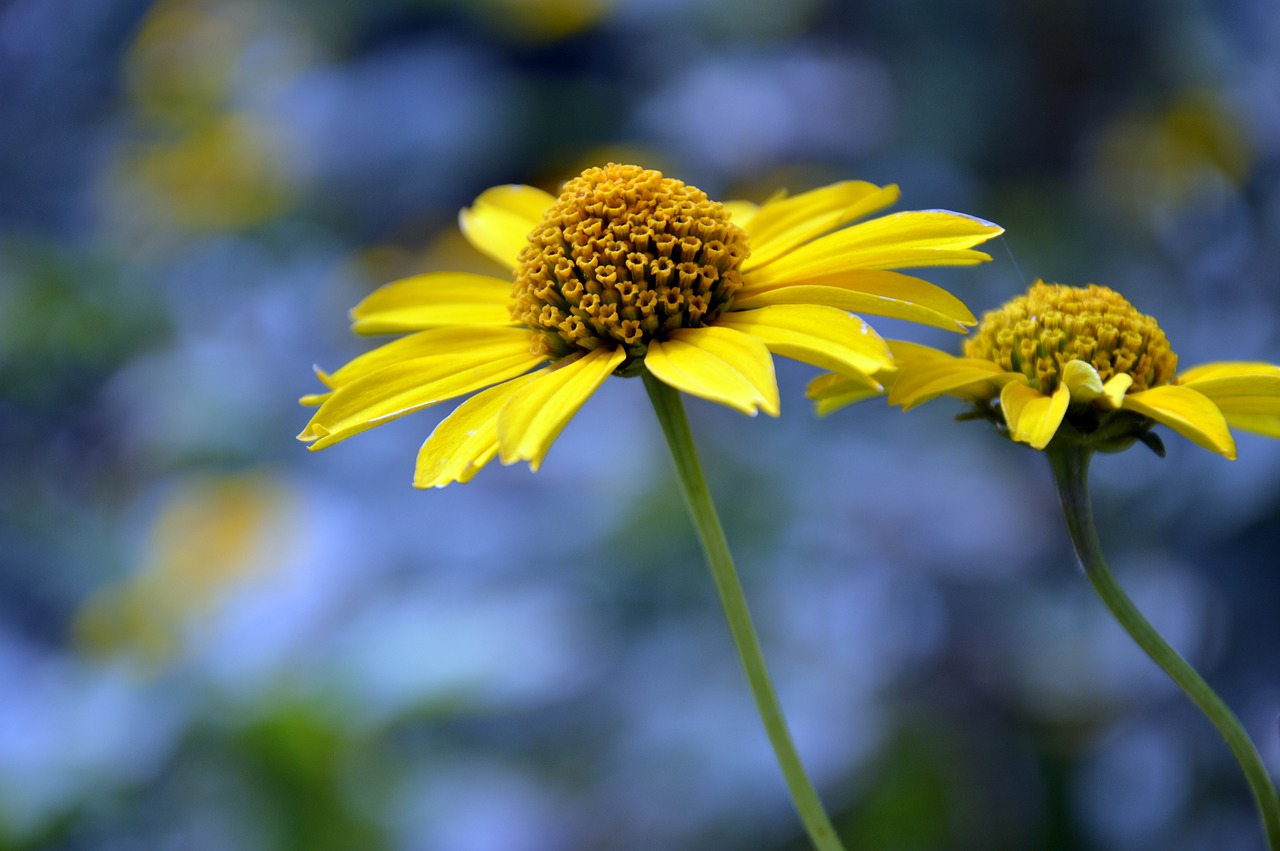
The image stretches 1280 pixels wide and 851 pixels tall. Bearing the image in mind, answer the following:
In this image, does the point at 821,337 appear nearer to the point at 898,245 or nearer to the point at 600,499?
the point at 898,245

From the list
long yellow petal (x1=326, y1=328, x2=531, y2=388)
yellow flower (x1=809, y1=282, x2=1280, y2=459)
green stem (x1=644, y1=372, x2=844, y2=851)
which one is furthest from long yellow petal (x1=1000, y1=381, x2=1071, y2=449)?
long yellow petal (x1=326, y1=328, x2=531, y2=388)

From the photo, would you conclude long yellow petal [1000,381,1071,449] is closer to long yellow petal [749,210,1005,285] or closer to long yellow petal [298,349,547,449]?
long yellow petal [749,210,1005,285]

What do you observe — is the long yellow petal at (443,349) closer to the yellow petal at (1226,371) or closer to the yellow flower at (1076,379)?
the yellow flower at (1076,379)

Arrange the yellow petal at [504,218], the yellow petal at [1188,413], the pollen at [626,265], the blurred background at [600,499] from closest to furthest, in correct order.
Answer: the yellow petal at [1188,413]
the pollen at [626,265]
the yellow petal at [504,218]
the blurred background at [600,499]

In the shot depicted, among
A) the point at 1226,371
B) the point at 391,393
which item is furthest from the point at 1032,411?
the point at 391,393

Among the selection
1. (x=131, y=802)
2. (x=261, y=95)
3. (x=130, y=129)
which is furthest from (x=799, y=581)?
(x=130, y=129)

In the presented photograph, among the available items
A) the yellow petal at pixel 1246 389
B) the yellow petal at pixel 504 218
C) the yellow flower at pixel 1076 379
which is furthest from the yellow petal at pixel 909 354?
the yellow petal at pixel 504 218

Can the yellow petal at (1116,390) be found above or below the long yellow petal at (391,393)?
below

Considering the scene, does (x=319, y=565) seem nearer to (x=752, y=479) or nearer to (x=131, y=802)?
(x=131, y=802)

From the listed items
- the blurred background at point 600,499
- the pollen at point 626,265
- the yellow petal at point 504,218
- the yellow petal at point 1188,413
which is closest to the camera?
the yellow petal at point 1188,413
